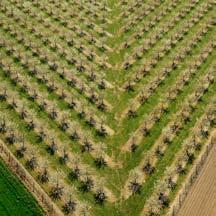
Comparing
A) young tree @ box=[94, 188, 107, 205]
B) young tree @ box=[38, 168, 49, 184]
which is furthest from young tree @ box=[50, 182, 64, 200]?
young tree @ box=[94, 188, 107, 205]

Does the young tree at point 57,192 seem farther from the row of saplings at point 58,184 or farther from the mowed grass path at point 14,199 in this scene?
the mowed grass path at point 14,199

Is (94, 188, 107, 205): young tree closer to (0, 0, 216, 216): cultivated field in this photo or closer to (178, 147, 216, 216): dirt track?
(0, 0, 216, 216): cultivated field

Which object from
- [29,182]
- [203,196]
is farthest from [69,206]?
[203,196]

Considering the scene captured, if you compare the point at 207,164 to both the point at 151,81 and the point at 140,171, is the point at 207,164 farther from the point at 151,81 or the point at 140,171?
the point at 151,81

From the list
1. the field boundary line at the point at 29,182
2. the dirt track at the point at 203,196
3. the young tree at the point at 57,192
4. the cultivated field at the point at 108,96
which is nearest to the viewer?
the field boundary line at the point at 29,182

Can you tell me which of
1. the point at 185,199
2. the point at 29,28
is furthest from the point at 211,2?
the point at 185,199

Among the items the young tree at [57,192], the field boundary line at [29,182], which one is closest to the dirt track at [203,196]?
the young tree at [57,192]
